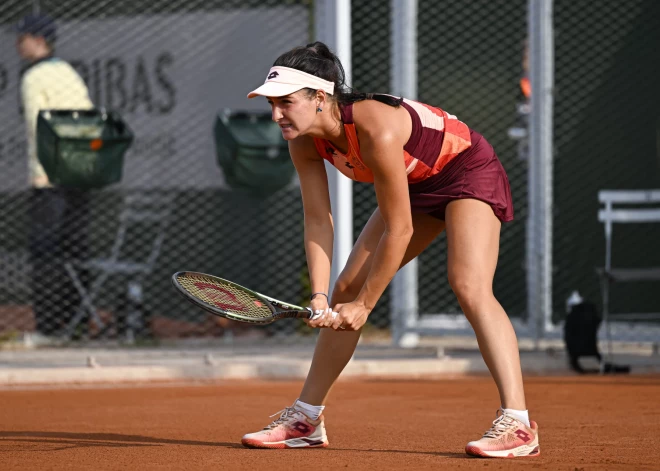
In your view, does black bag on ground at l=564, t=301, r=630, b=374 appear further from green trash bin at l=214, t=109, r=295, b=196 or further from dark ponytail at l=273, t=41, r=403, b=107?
dark ponytail at l=273, t=41, r=403, b=107

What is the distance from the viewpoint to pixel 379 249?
13.7 ft

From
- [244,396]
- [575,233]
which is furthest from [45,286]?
[575,233]

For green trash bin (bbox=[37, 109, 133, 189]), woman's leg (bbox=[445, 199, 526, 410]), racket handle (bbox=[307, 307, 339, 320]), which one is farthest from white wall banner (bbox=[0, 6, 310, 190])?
racket handle (bbox=[307, 307, 339, 320])

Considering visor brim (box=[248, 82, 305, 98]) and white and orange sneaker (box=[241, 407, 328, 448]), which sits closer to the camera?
visor brim (box=[248, 82, 305, 98])

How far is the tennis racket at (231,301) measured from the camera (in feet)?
13.2

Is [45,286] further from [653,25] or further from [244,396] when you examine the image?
[653,25]

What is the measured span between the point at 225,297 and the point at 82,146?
15.7ft

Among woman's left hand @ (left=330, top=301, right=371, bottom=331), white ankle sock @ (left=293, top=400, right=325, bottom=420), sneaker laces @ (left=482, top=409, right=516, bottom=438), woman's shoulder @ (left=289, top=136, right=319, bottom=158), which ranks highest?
woman's shoulder @ (left=289, top=136, right=319, bottom=158)

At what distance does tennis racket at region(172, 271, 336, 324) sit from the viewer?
4.02m

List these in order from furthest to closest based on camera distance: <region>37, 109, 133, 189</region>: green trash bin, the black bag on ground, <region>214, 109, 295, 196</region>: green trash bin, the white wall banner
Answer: the white wall banner → <region>214, 109, 295, 196</region>: green trash bin → <region>37, 109, 133, 189</region>: green trash bin → the black bag on ground

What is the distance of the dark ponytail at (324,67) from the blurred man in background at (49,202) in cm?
509

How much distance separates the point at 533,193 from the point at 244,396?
3.23 m

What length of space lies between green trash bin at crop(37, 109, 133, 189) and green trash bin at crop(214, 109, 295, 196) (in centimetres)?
75

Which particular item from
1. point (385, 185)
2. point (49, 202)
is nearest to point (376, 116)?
point (385, 185)
